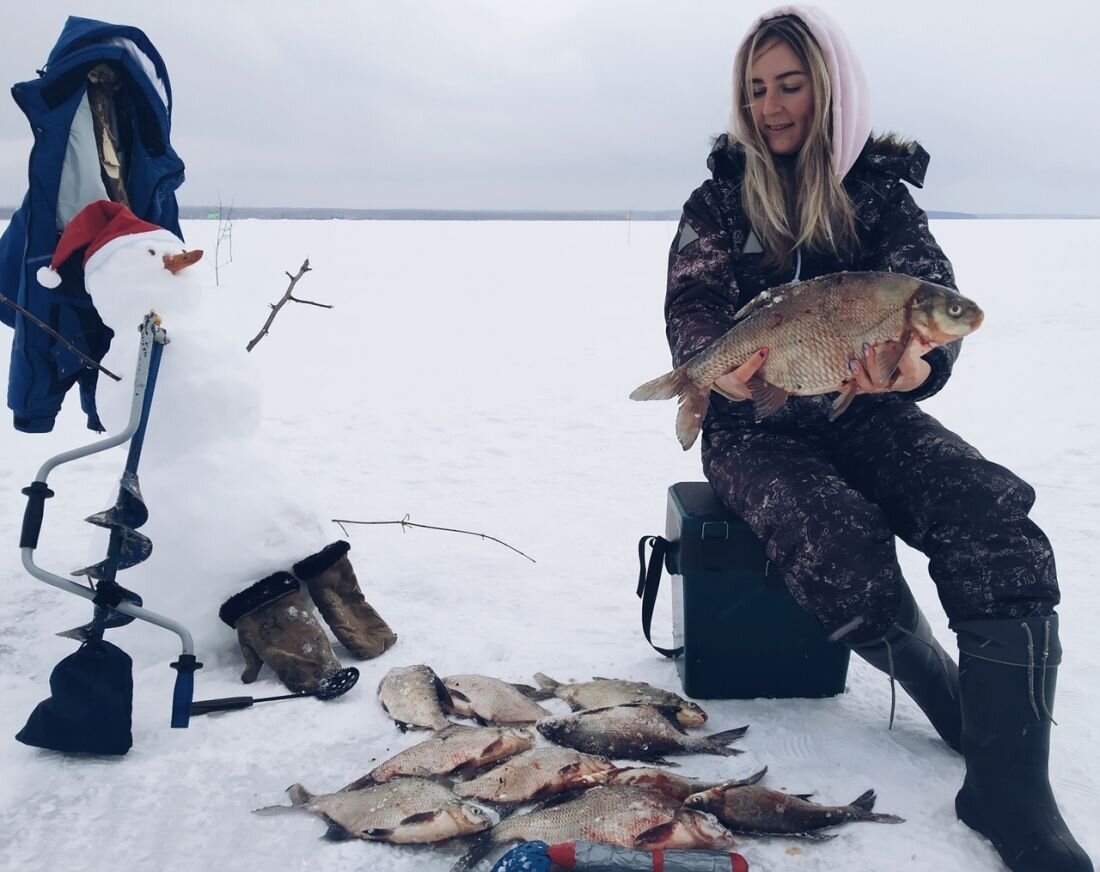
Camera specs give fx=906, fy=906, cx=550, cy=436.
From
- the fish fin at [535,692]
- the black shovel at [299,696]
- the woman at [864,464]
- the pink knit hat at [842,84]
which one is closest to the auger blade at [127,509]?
the black shovel at [299,696]

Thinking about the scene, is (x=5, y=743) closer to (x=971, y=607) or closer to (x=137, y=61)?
(x=137, y=61)

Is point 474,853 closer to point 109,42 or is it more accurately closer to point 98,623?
point 98,623

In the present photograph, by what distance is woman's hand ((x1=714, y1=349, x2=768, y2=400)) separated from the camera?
2520mm

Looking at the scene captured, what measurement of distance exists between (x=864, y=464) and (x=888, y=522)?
0.21 meters

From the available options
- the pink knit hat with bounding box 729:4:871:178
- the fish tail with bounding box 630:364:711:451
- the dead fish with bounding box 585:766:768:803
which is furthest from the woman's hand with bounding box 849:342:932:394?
the dead fish with bounding box 585:766:768:803

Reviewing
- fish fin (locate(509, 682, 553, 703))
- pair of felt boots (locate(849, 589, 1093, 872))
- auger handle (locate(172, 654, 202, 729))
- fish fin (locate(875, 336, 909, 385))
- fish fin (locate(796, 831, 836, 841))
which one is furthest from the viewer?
fish fin (locate(509, 682, 553, 703))

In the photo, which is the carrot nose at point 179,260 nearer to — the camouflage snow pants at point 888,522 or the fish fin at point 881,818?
the camouflage snow pants at point 888,522

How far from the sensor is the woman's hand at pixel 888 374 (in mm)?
2465

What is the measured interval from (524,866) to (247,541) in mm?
1634

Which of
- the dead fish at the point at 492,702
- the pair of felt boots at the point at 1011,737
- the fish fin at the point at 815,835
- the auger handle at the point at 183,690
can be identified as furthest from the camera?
the dead fish at the point at 492,702

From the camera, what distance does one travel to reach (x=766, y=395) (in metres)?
2.59

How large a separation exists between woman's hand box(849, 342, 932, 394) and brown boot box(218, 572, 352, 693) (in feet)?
6.24

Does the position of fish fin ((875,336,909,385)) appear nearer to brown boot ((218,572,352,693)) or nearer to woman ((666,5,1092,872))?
woman ((666,5,1092,872))

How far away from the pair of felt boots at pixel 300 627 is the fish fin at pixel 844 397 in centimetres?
175
